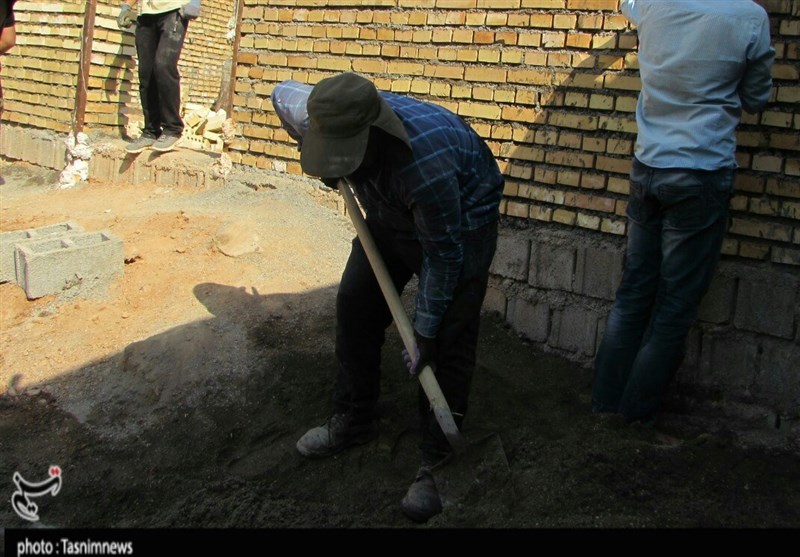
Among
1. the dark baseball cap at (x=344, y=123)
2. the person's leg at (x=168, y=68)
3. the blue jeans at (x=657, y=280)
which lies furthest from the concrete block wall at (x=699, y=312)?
the person's leg at (x=168, y=68)

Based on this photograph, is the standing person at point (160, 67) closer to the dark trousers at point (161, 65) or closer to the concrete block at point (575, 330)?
the dark trousers at point (161, 65)

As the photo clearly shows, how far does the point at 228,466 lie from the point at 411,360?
38.4 inches

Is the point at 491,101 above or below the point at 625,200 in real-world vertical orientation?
above

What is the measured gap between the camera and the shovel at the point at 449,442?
2873 millimetres

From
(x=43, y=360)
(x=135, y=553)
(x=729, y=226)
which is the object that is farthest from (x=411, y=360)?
(x=43, y=360)

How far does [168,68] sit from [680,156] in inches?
164

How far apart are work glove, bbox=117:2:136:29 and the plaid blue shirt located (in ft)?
13.8

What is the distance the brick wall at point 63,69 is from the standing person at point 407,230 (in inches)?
155

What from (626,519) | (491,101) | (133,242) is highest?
(491,101)

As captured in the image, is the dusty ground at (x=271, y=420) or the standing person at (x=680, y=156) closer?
the dusty ground at (x=271, y=420)

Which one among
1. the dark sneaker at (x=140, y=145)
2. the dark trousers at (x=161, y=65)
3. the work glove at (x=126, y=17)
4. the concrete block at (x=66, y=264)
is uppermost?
the work glove at (x=126, y=17)

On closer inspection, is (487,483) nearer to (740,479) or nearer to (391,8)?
(740,479)

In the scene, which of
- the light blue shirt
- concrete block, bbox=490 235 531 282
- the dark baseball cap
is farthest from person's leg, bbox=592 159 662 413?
the dark baseball cap

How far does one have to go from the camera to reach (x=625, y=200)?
12.5 feet
